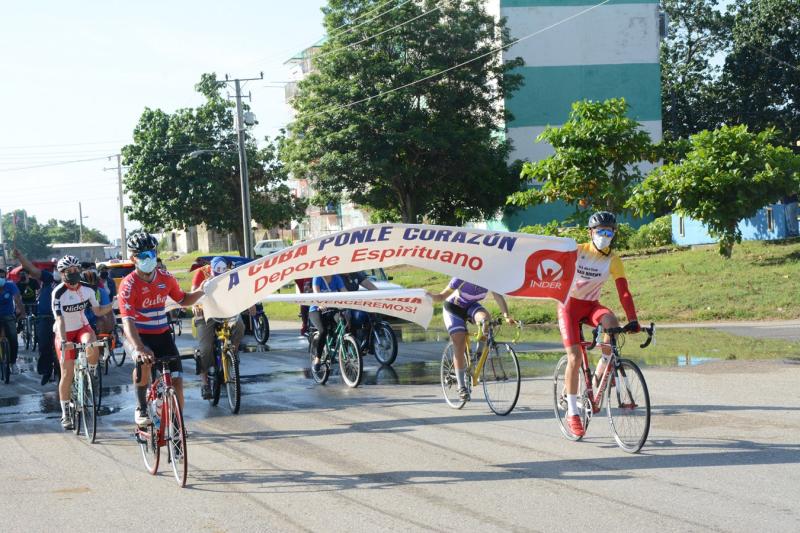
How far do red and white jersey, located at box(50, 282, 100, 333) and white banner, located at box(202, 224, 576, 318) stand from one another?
2.01 metres

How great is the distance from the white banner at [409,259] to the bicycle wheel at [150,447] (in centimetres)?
153

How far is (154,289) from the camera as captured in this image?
9.15 m

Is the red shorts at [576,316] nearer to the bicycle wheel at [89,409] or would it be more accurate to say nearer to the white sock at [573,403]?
the white sock at [573,403]

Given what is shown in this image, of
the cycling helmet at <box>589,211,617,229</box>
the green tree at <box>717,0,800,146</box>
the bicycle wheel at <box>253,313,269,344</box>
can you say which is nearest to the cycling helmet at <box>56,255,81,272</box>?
the cycling helmet at <box>589,211,617,229</box>

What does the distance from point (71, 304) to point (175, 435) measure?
348 cm

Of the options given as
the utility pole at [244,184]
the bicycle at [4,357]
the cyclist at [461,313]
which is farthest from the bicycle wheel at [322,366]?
the utility pole at [244,184]

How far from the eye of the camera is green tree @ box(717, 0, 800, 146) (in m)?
56.6

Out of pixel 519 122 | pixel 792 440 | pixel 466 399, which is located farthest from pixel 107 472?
pixel 519 122

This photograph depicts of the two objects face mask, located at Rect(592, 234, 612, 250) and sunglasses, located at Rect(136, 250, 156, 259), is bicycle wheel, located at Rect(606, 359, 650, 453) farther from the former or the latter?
sunglasses, located at Rect(136, 250, 156, 259)

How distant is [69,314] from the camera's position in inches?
440

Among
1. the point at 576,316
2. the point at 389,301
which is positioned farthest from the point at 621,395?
the point at 389,301

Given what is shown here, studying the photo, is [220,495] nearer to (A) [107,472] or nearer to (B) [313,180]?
(A) [107,472]

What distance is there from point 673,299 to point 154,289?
17.5 m

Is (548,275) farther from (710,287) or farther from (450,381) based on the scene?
(710,287)
